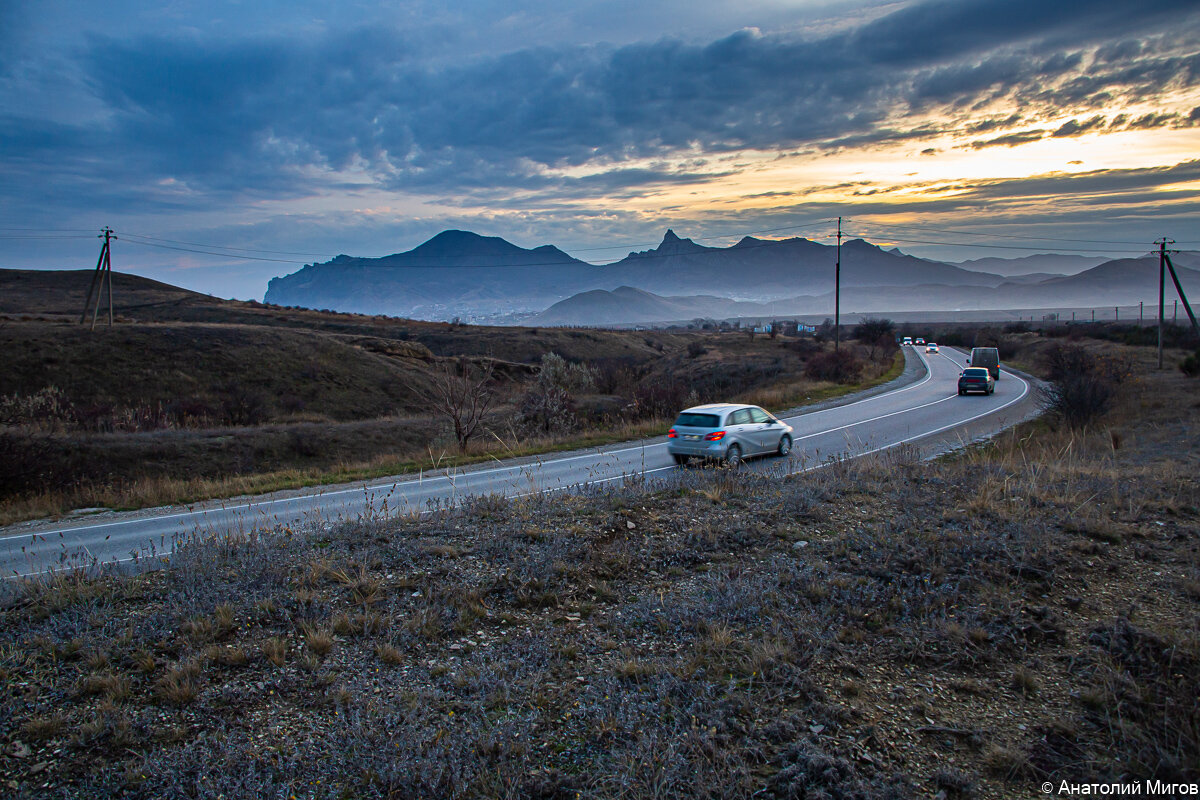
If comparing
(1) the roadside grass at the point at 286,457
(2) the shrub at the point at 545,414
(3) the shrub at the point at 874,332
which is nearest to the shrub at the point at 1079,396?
(1) the roadside grass at the point at 286,457

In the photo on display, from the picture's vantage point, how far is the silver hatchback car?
1435 cm

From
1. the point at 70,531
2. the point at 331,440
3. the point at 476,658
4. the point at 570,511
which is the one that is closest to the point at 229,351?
the point at 331,440

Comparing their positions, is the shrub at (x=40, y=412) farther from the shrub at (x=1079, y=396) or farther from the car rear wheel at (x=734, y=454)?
the shrub at (x=1079, y=396)

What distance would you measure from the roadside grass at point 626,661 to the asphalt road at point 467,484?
251 centimetres

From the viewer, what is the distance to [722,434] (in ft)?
47.2

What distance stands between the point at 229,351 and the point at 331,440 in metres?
21.8

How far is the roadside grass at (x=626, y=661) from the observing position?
349 centimetres

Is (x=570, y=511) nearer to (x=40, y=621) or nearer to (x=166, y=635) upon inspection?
(x=166, y=635)

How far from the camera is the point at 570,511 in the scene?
8445 mm

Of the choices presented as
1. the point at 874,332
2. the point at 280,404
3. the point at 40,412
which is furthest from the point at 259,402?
the point at 874,332

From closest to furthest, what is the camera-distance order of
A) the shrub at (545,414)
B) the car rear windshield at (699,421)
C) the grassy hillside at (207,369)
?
the car rear windshield at (699,421) → the shrub at (545,414) → the grassy hillside at (207,369)

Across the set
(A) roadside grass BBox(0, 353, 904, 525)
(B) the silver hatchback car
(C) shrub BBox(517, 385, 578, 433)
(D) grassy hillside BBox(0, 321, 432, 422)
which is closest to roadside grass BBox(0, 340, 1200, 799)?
(B) the silver hatchback car

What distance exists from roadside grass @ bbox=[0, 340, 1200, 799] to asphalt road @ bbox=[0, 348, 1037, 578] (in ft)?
8.24

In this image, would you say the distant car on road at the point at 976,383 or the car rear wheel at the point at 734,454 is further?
the distant car on road at the point at 976,383
